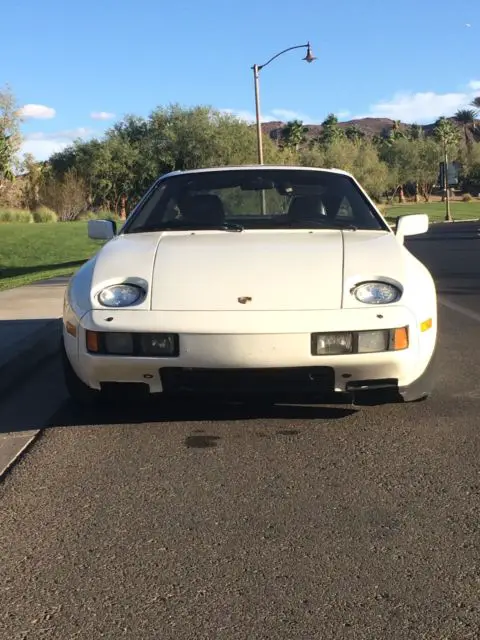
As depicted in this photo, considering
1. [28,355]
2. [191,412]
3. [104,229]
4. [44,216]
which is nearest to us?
[191,412]

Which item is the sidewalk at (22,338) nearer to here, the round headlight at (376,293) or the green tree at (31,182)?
the round headlight at (376,293)

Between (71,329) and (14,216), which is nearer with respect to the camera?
(71,329)

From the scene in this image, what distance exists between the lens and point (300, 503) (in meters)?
3.46

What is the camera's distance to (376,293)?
13.7 feet

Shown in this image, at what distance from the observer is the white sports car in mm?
4027

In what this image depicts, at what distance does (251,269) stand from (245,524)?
1.57 m

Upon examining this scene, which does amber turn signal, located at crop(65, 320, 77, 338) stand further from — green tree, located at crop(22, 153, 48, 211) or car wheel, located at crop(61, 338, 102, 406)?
green tree, located at crop(22, 153, 48, 211)

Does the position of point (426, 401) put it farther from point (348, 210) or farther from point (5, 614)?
point (5, 614)

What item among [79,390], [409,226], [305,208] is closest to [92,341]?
[79,390]

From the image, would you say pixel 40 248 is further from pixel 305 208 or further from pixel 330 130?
pixel 330 130

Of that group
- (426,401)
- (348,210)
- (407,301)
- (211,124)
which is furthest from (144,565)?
(211,124)

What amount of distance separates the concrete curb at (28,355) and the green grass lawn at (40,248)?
540 inches

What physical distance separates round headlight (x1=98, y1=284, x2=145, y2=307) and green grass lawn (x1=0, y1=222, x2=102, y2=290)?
1724 centimetres

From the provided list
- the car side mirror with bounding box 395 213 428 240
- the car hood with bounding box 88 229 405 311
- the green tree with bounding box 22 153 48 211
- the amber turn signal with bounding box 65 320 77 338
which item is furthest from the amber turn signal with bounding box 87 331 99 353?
the green tree with bounding box 22 153 48 211
